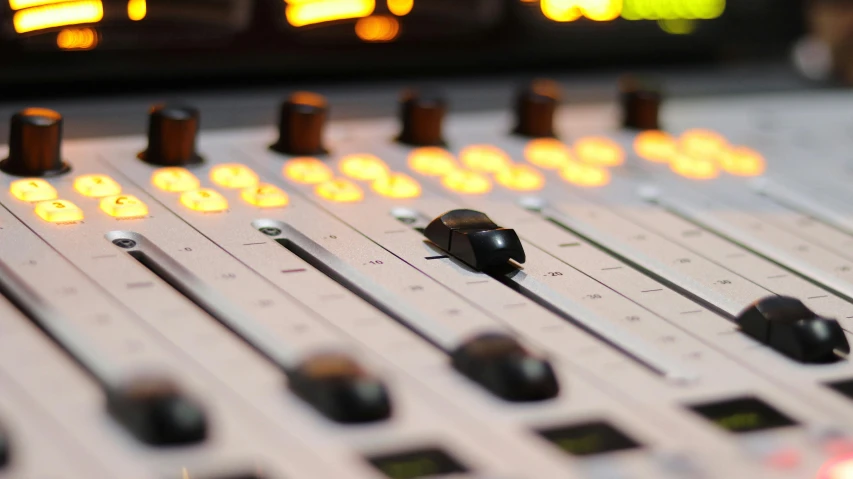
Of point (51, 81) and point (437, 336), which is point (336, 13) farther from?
point (437, 336)

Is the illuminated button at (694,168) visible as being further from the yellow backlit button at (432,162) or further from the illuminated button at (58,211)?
the illuminated button at (58,211)

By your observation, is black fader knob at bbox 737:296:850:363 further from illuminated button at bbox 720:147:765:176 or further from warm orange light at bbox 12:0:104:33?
warm orange light at bbox 12:0:104:33

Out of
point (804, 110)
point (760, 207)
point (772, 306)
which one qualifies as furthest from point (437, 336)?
point (804, 110)

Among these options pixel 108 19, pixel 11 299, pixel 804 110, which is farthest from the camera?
pixel 804 110

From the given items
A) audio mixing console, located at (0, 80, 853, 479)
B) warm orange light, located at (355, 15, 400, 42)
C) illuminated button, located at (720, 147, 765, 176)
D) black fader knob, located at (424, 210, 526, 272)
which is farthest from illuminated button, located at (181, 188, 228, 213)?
illuminated button, located at (720, 147, 765, 176)

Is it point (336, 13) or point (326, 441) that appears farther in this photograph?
point (336, 13)

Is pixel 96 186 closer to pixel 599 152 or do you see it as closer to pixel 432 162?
pixel 432 162
